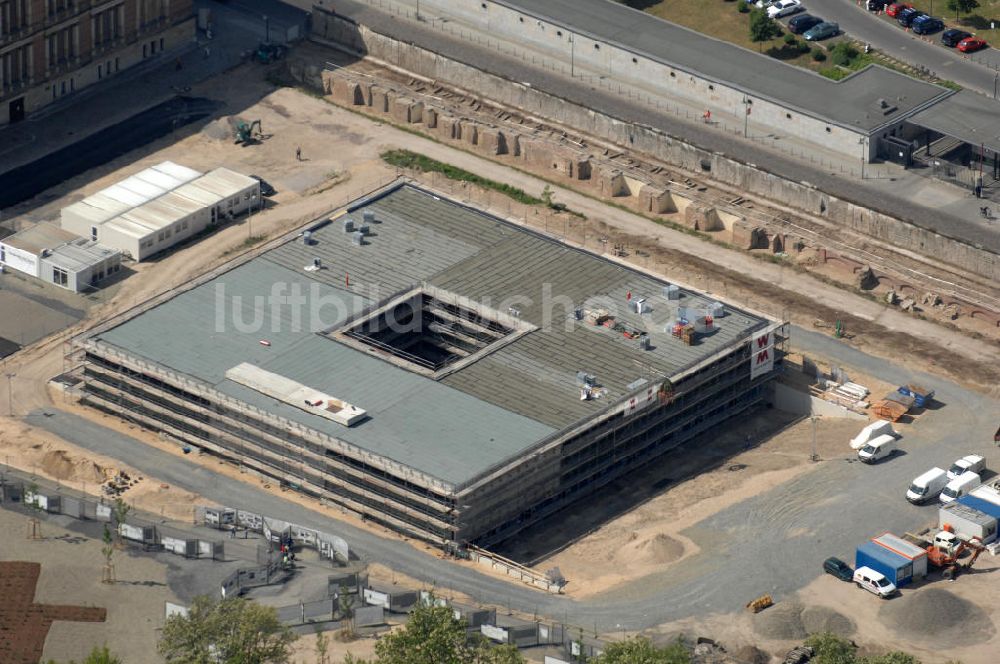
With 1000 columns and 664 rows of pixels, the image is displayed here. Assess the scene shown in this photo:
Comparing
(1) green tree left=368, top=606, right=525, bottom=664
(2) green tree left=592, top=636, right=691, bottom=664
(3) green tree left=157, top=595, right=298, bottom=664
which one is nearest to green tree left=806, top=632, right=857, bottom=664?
(2) green tree left=592, top=636, right=691, bottom=664

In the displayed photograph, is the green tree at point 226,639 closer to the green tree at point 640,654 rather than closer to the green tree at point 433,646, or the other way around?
the green tree at point 433,646

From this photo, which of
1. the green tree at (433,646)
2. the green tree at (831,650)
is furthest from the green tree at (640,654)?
the green tree at (831,650)

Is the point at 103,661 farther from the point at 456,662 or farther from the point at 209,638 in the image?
the point at 456,662

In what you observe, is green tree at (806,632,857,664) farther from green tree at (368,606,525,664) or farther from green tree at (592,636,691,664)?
green tree at (368,606,525,664)

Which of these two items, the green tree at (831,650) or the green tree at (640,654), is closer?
the green tree at (640,654)

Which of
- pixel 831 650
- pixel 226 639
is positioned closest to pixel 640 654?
pixel 831 650
